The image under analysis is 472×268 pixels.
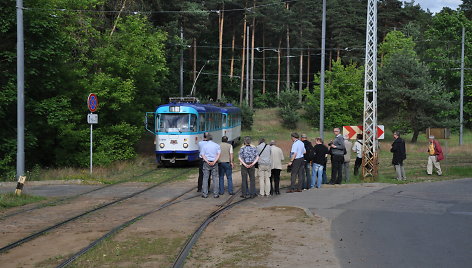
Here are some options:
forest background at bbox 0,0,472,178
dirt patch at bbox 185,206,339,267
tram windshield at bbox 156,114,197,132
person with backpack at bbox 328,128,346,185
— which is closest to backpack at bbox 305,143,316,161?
person with backpack at bbox 328,128,346,185

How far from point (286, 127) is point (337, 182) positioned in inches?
1840

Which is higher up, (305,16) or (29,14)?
(305,16)

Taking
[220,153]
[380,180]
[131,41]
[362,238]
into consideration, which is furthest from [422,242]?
[131,41]

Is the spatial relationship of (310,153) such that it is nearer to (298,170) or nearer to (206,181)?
(298,170)

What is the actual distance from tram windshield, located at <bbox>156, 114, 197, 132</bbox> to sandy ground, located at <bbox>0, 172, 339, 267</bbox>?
11.8 meters

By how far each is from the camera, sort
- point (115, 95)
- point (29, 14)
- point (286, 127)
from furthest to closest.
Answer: point (286, 127)
point (115, 95)
point (29, 14)

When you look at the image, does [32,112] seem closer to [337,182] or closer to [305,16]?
[337,182]

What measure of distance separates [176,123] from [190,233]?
16746 mm

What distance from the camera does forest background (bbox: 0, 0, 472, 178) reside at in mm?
24875

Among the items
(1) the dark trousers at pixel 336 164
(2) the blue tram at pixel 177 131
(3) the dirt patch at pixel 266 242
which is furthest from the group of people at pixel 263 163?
(2) the blue tram at pixel 177 131

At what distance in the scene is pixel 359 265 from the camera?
8.46 meters

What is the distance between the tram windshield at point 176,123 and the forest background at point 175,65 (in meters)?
2.04

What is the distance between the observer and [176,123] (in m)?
27.8

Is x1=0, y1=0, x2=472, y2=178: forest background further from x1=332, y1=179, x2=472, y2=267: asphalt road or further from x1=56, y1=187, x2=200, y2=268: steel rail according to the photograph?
x1=332, y1=179, x2=472, y2=267: asphalt road
